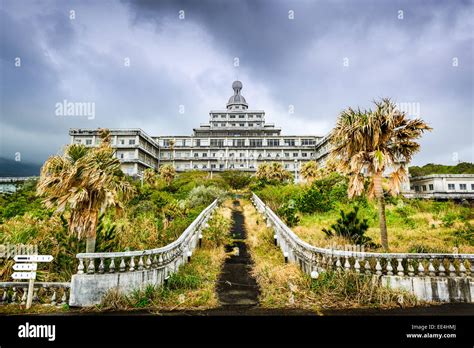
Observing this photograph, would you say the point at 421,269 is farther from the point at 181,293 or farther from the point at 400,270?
the point at 181,293

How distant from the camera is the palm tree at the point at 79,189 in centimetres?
753

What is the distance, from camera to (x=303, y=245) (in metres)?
9.36

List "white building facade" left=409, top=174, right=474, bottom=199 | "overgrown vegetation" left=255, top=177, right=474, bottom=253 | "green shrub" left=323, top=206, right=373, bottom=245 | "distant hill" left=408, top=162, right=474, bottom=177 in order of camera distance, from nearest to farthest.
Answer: "green shrub" left=323, top=206, right=373, bottom=245 → "overgrown vegetation" left=255, top=177, right=474, bottom=253 → "white building facade" left=409, top=174, right=474, bottom=199 → "distant hill" left=408, top=162, right=474, bottom=177

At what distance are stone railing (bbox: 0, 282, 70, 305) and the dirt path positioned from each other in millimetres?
4189

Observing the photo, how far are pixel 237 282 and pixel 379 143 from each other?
7.00 meters

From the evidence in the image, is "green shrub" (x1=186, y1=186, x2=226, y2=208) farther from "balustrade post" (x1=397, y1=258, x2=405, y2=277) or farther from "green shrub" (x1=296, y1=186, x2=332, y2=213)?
"balustrade post" (x1=397, y1=258, x2=405, y2=277)

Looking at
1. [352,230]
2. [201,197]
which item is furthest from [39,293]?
[201,197]

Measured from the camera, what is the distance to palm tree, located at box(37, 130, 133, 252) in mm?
7531

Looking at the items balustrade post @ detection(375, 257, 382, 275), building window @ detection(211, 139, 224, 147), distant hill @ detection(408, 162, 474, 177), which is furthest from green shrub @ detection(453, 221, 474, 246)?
building window @ detection(211, 139, 224, 147)

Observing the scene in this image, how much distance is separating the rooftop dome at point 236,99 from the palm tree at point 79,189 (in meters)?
86.2

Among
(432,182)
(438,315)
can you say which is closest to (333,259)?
(438,315)

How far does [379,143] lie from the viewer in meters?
9.88

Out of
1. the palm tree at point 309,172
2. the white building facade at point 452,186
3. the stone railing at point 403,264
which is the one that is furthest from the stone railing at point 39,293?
the white building facade at point 452,186
